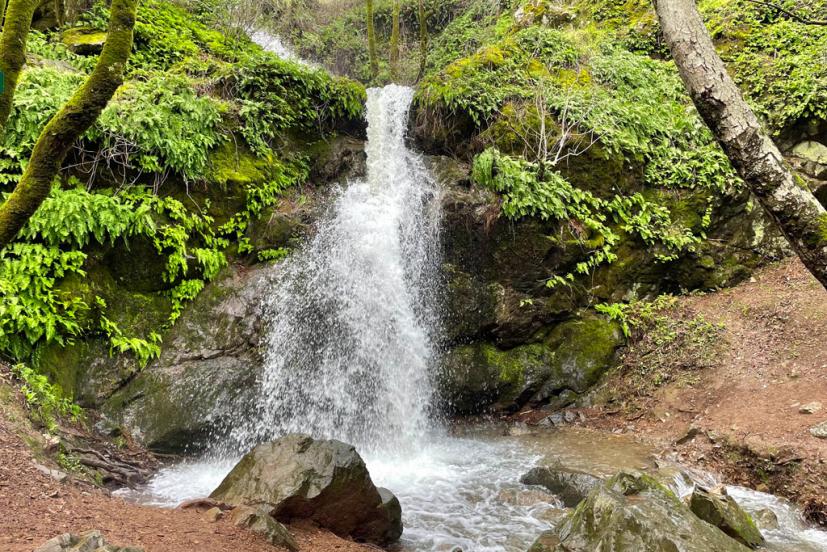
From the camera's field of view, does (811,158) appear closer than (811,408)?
No

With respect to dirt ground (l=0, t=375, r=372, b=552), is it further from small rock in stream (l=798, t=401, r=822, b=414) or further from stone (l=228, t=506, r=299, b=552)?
small rock in stream (l=798, t=401, r=822, b=414)

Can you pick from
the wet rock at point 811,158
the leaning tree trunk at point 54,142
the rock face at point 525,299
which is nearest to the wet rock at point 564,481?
the rock face at point 525,299

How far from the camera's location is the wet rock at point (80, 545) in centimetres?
272

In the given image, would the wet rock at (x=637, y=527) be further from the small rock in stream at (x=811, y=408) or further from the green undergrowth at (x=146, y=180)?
the green undergrowth at (x=146, y=180)

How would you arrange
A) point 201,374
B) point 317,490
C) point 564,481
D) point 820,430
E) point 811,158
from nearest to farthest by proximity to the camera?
point 317,490
point 820,430
point 564,481
point 201,374
point 811,158

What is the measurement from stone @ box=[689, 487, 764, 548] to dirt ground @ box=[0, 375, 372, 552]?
3.29 meters

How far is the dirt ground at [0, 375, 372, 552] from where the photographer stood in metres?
3.30

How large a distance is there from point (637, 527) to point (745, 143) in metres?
3.00

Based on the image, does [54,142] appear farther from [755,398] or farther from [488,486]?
[755,398]

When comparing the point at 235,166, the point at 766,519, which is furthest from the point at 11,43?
the point at 766,519

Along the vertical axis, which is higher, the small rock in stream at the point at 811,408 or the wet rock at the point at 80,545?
the small rock in stream at the point at 811,408

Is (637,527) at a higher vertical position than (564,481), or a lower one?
higher

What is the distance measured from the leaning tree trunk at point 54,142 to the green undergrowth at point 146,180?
157 inches

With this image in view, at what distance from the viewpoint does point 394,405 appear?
326 inches
